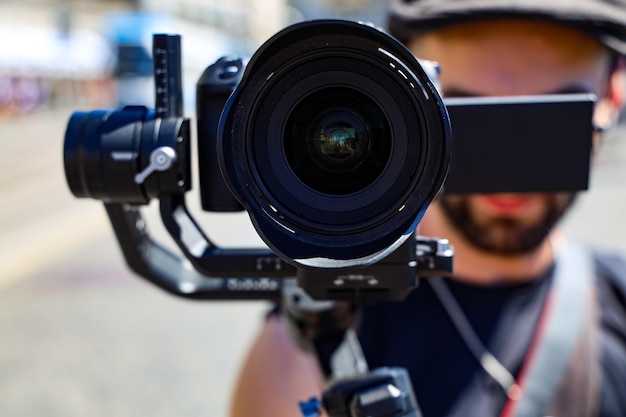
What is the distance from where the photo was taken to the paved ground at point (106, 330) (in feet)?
12.5

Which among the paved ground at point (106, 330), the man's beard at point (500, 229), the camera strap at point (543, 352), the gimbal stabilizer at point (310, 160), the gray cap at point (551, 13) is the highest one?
the gray cap at point (551, 13)

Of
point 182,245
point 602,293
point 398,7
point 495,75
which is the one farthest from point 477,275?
point 182,245

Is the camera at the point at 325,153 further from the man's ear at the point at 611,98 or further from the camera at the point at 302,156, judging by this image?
the man's ear at the point at 611,98

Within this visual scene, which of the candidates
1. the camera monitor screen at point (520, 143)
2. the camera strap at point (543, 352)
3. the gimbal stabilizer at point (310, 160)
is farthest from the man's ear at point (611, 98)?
the gimbal stabilizer at point (310, 160)

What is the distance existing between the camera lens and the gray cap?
0.70 m

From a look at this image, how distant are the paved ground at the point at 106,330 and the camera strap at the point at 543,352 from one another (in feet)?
6.57

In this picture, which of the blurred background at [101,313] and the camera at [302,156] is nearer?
the camera at [302,156]

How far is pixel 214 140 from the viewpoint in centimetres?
113

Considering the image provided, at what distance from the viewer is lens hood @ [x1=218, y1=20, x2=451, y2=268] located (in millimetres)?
989

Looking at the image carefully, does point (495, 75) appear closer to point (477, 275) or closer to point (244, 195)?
point (477, 275)

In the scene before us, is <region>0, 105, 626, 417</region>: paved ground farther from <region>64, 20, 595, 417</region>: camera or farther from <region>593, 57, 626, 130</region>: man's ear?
<region>64, 20, 595, 417</region>: camera

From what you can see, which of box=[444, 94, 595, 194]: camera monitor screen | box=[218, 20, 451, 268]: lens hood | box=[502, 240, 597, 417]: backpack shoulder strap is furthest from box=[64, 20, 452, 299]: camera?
box=[502, 240, 597, 417]: backpack shoulder strap

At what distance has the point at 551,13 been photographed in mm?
1598

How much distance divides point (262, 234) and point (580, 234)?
19.1 ft
